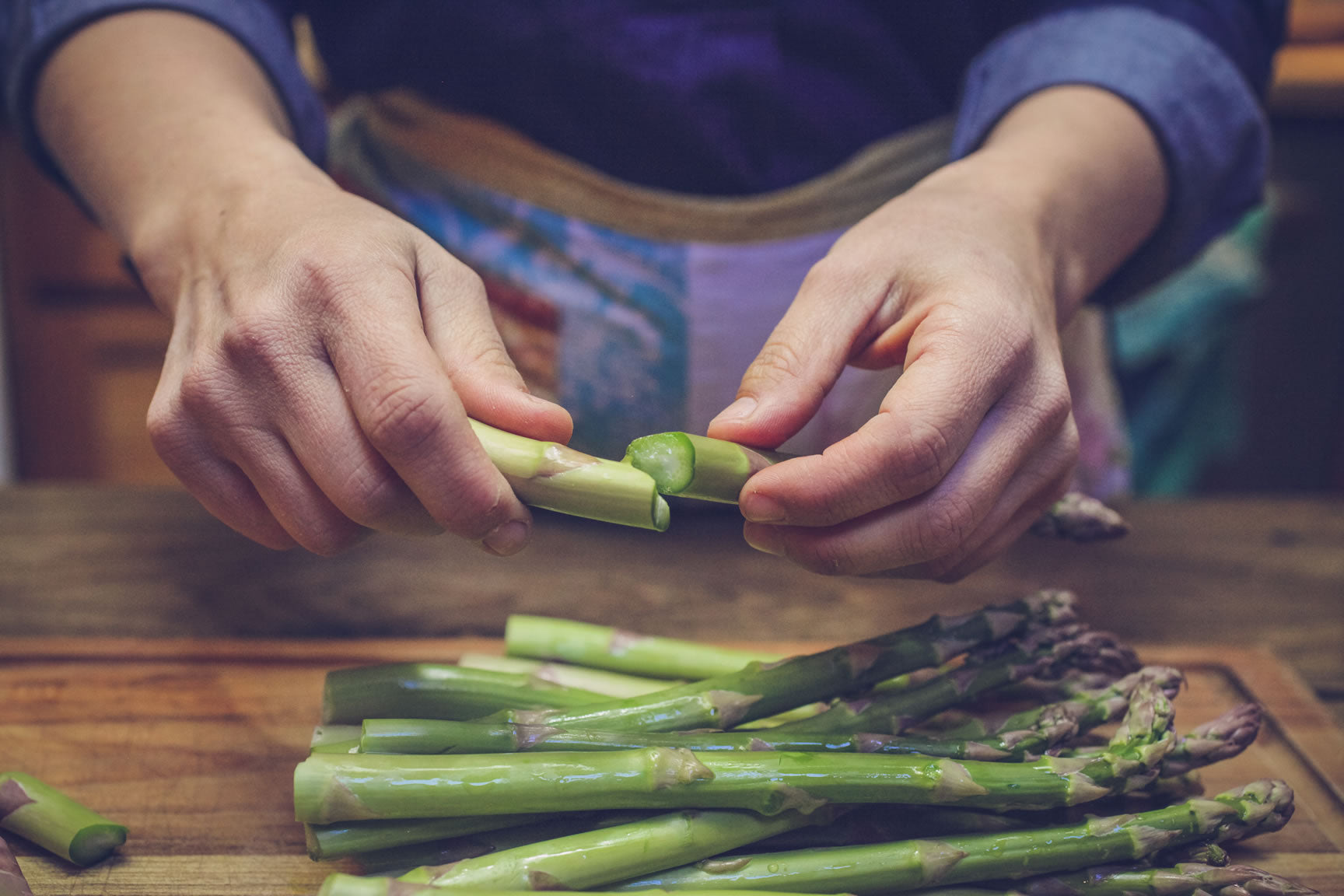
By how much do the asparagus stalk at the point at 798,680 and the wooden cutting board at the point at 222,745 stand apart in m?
0.41

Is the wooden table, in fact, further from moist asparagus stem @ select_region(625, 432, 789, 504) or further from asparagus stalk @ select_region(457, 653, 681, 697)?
moist asparagus stem @ select_region(625, 432, 789, 504)

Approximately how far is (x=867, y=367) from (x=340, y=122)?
6.22ft

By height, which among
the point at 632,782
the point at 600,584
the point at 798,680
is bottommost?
the point at 600,584

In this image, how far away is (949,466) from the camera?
4.44 ft

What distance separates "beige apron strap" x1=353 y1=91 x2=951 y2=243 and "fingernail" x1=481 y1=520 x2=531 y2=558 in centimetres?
115

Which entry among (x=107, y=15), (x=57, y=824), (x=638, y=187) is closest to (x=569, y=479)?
(x=57, y=824)

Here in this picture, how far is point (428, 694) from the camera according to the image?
155cm

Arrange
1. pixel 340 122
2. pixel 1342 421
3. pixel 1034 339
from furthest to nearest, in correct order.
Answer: pixel 1342 421
pixel 340 122
pixel 1034 339

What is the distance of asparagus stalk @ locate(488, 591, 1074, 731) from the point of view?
4.93ft

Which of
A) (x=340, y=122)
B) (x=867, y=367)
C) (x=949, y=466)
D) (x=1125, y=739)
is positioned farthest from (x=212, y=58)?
(x=1125, y=739)

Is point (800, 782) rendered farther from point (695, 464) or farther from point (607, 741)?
point (695, 464)

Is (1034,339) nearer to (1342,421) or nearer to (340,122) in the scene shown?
(340,122)

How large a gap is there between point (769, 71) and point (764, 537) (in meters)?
1.23

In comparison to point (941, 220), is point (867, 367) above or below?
below
